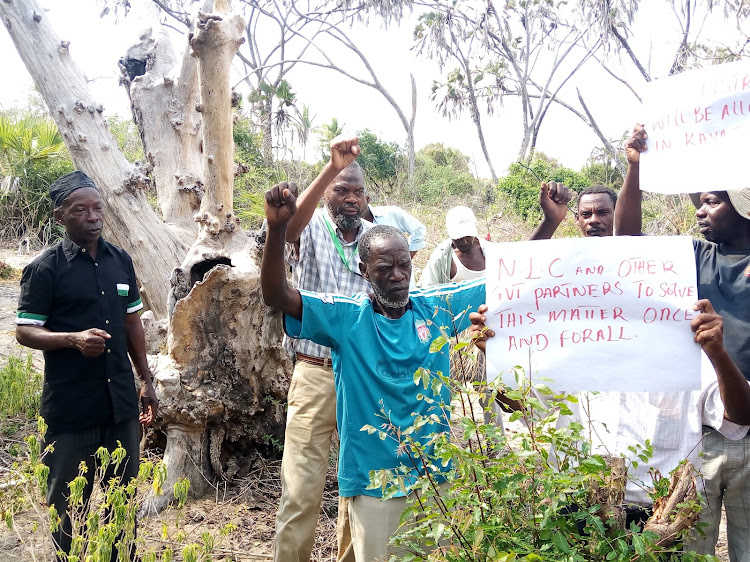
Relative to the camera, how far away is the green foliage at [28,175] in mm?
10156

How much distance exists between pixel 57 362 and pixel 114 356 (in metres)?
0.23

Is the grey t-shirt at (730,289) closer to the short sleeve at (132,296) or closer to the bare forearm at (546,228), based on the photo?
the bare forearm at (546,228)

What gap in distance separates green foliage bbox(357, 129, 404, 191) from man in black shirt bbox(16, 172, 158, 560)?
575 inches

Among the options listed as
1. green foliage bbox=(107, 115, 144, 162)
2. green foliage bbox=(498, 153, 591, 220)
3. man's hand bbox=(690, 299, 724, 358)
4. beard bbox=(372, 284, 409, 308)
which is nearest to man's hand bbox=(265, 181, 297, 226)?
beard bbox=(372, 284, 409, 308)

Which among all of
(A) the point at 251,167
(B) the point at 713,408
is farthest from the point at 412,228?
(A) the point at 251,167

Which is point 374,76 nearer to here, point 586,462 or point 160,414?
point 160,414

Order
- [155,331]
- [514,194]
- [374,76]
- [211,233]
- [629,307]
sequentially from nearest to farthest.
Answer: [629,307] → [211,233] → [155,331] → [514,194] → [374,76]

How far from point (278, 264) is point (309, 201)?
25.2 inches

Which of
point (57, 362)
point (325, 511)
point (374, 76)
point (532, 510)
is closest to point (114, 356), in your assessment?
point (57, 362)

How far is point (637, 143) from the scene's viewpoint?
2.28 m

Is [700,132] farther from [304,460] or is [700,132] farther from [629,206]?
[304,460]

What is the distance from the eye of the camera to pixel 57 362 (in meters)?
2.79

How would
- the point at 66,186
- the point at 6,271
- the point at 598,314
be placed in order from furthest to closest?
1. the point at 6,271
2. the point at 66,186
3. the point at 598,314

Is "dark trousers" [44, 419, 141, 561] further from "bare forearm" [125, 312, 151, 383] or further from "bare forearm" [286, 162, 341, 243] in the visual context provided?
"bare forearm" [286, 162, 341, 243]
